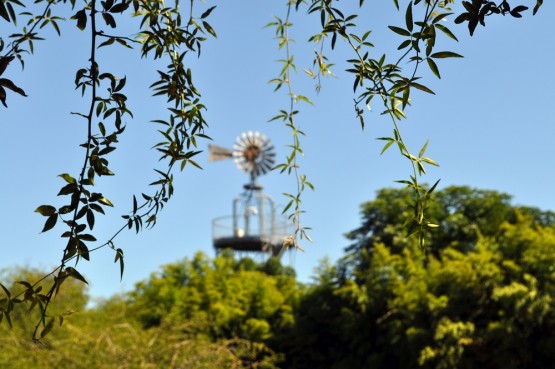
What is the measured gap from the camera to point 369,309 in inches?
568

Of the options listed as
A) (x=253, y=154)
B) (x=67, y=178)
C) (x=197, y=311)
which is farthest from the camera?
(x=253, y=154)

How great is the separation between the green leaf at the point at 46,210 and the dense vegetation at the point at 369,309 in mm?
8092

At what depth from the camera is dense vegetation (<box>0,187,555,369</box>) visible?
1175 centimetres

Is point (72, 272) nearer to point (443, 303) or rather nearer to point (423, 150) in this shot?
point (423, 150)

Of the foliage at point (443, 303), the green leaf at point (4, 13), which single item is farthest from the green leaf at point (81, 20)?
the foliage at point (443, 303)

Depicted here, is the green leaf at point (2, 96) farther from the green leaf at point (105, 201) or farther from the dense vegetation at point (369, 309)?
the dense vegetation at point (369, 309)

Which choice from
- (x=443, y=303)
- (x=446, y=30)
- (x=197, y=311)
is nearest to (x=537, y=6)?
(x=446, y=30)

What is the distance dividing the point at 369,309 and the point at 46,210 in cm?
1326

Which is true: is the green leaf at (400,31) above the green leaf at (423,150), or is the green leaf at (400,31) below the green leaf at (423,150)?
above

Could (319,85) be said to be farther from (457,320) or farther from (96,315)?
(96,315)

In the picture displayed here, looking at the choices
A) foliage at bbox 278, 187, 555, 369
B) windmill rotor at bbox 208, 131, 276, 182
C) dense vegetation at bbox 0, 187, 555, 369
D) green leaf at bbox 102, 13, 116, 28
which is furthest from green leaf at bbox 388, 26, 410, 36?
windmill rotor at bbox 208, 131, 276, 182

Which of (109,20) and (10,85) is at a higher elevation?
(109,20)

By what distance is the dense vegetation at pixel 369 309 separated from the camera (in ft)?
38.5

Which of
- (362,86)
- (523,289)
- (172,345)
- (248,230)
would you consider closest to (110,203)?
(362,86)
